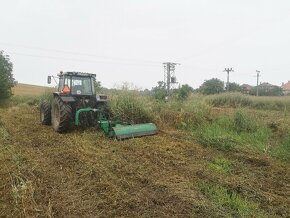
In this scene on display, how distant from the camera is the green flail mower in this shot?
338 inches

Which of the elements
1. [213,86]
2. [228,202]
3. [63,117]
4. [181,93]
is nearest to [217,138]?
[228,202]

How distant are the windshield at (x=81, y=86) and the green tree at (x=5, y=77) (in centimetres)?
1476

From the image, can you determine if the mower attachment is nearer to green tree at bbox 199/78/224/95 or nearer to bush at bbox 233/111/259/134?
bush at bbox 233/111/259/134

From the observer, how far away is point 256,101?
2325 cm

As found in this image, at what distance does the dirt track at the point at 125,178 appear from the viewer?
162 inches

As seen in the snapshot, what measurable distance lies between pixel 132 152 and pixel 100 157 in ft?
2.52

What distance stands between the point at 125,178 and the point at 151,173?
0.52 m

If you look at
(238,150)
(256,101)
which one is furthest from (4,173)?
(256,101)

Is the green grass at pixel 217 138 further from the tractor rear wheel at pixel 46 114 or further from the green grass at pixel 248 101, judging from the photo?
the green grass at pixel 248 101

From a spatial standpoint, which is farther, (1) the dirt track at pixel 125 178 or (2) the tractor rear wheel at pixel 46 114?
(2) the tractor rear wheel at pixel 46 114

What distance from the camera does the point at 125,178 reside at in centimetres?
524

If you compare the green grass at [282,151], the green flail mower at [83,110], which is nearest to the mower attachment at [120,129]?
the green flail mower at [83,110]

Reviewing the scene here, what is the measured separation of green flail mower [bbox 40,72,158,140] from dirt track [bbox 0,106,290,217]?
1.70ft

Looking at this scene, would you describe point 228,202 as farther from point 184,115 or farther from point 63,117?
point 184,115
